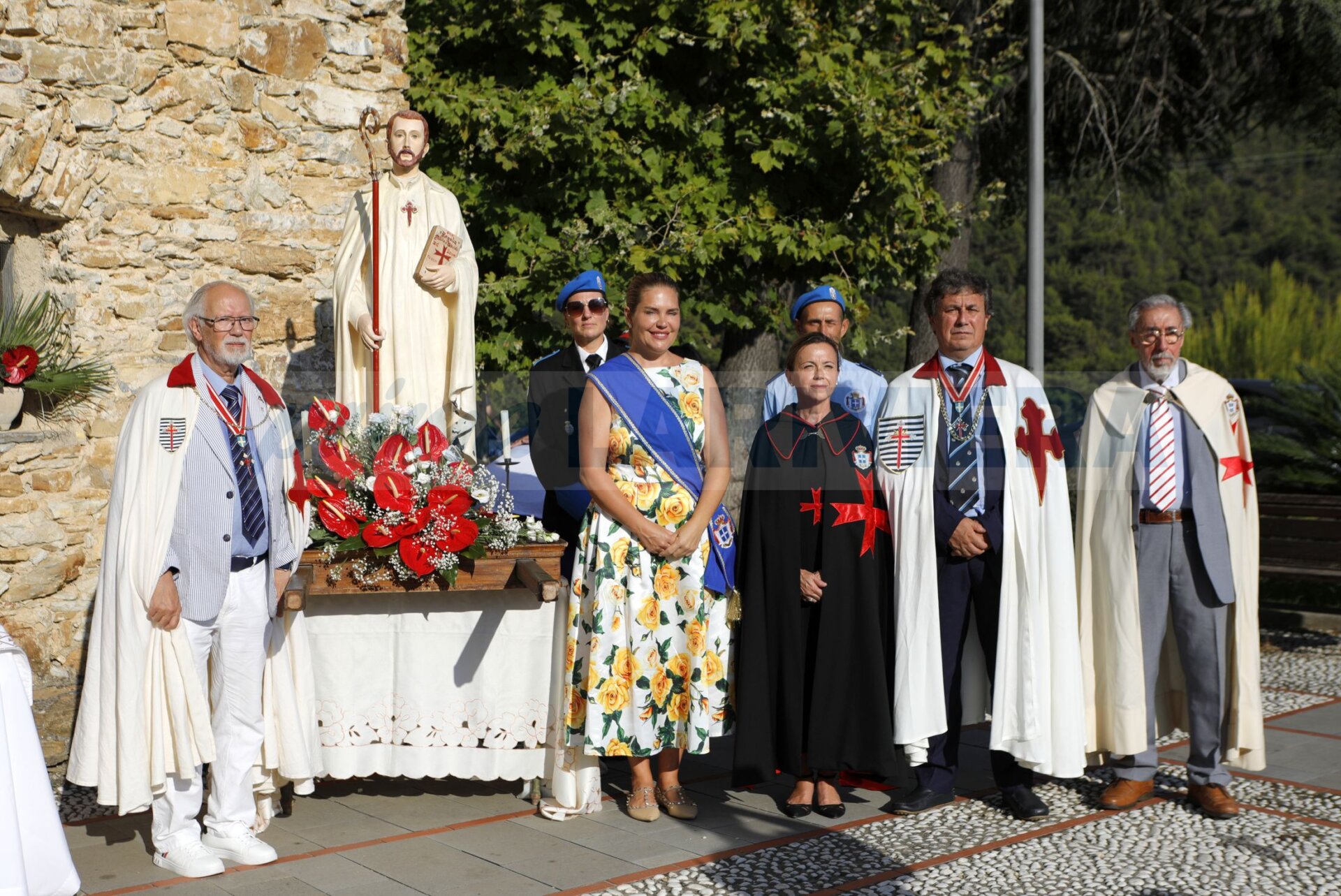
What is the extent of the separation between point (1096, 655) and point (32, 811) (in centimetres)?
400

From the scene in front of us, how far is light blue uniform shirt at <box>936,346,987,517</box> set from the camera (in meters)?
5.54

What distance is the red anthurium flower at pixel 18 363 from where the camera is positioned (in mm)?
6273

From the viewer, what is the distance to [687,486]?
5.33m

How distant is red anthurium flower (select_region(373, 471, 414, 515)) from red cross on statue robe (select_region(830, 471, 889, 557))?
1.64m

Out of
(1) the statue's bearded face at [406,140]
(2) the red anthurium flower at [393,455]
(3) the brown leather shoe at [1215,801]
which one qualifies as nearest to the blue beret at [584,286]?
(1) the statue's bearded face at [406,140]

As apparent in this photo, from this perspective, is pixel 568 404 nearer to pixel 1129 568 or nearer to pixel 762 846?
pixel 762 846

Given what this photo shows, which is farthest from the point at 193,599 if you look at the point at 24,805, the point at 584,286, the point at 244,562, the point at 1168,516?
the point at 1168,516

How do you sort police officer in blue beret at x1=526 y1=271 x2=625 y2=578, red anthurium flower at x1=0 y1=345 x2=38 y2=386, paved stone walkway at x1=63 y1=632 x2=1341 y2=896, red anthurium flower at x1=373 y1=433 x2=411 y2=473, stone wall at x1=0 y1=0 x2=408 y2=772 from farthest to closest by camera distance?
stone wall at x1=0 y1=0 x2=408 y2=772
red anthurium flower at x1=0 y1=345 x2=38 y2=386
police officer in blue beret at x1=526 y1=271 x2=625 y2=578
red anthurium flower at x1=373 y1=433 x2=411 y2=473
paved stone walkway at x1=63 y1=632 x2=1341 y2=896

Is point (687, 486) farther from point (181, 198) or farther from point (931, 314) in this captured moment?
point (181, 198)

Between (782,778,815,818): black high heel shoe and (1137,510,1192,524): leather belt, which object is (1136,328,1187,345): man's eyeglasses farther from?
(782,778,815,818): black high heel shoe

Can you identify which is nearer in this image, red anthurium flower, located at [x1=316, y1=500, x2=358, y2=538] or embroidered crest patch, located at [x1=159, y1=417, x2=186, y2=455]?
embroidered crest patch, located at [x1=159, y1=417, x2=186, y2=455]

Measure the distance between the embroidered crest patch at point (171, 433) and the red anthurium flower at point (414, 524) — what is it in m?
0.88

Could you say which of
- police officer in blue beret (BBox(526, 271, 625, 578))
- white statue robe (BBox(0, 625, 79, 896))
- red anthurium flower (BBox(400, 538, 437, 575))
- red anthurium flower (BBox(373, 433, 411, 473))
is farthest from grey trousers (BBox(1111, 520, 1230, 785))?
white statue robe (BBox(0, 625, 79, 896))

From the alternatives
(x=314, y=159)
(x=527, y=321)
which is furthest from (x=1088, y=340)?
(x=314, y=159)
